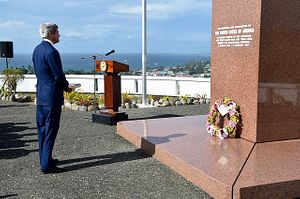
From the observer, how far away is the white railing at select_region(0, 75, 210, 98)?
1514cm

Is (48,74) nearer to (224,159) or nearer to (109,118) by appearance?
(224,159)

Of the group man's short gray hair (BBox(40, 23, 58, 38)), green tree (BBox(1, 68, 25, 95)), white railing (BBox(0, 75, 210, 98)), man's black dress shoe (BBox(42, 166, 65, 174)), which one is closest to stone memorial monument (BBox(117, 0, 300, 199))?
man's black dress shoe (BBox(42, 166, 65, 174))

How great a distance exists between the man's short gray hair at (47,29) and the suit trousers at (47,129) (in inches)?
34.5

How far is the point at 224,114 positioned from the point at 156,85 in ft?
33.7

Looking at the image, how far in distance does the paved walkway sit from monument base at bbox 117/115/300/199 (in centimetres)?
15

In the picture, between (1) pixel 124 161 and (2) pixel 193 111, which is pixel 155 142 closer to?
(1) pixel 124 161

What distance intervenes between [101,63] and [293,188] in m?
5.56

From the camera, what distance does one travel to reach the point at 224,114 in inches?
241

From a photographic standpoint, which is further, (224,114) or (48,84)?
(224,114)

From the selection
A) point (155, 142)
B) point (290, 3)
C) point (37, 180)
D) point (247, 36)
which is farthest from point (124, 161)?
point (290, 3)

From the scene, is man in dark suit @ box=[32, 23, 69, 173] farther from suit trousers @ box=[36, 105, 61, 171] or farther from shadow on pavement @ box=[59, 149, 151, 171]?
shadow on pavement @ box=[59, 149, 151, 171]

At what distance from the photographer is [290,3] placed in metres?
5.61

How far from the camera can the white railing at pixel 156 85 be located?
15141 millimetres

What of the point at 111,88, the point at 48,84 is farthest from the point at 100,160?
the point at 111,88
